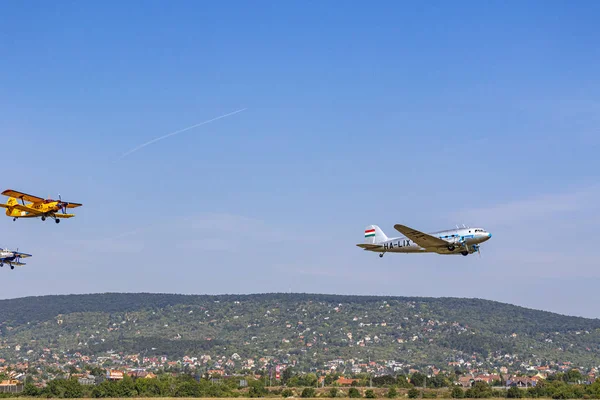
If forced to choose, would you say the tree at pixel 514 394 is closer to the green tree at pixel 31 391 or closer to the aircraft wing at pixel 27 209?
the green tree at pixel 31 391

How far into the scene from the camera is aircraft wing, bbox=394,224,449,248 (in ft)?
293

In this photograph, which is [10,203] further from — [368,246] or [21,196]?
[368,246]

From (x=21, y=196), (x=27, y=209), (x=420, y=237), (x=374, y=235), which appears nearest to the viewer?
(x=21, y=196)

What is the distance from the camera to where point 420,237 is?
9050 centimetres

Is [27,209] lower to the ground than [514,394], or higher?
higher

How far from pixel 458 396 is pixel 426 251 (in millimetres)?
66757

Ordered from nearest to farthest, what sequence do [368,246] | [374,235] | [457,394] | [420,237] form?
[420,237] < [368,246] < [374,235] < [457,394]

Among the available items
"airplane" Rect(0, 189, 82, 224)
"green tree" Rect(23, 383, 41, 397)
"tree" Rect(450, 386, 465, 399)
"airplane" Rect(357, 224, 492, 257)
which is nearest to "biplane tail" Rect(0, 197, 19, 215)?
"airplane" Rect(0, 189, 82, 224)

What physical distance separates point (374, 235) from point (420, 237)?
10.7 m

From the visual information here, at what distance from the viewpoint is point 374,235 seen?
329 feet

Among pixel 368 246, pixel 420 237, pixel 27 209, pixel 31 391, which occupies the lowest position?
pixel 31 391

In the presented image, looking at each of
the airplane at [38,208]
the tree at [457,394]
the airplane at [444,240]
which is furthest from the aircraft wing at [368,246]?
the tree at [457,394]

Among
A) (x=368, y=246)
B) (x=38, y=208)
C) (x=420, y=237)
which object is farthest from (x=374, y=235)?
(x=38, y=208)

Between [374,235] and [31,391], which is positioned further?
[31,391]
